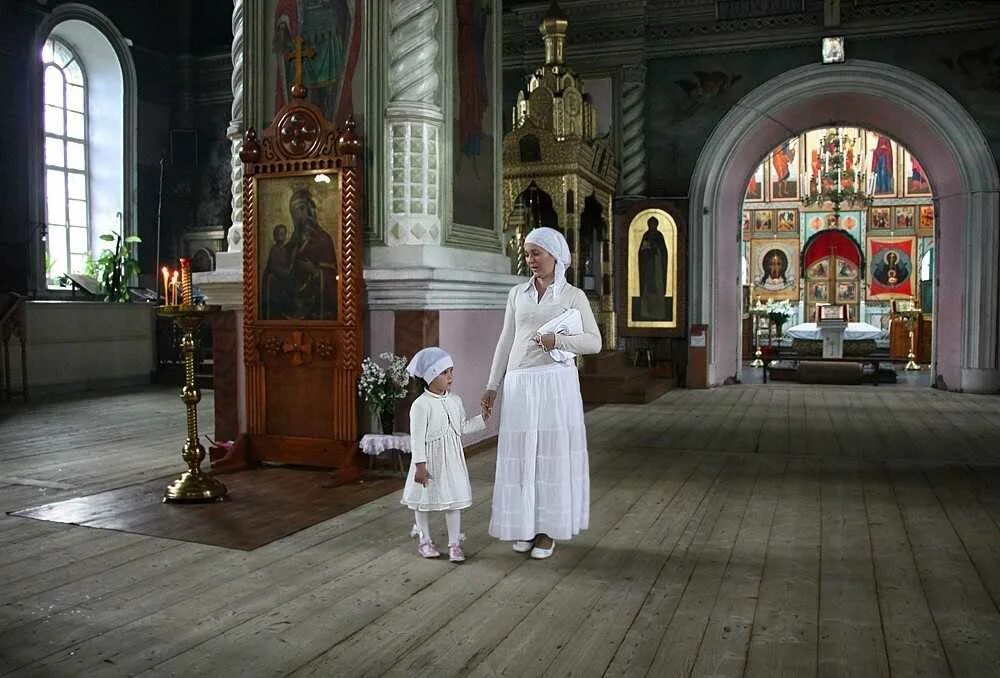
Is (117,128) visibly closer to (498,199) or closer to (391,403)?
(498,199)

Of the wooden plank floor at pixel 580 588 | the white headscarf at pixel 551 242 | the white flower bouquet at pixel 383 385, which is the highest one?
the white headscarf at pixel 551 242

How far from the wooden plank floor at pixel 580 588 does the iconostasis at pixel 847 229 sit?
16.5 m

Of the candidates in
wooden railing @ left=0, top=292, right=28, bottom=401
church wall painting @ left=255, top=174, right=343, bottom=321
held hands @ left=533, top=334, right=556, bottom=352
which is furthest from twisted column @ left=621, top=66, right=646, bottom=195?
held hands @ left=533, top=334, right=556, bottom=352

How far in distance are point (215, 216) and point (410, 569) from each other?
1315cm

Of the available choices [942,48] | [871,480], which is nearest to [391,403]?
[871,480]

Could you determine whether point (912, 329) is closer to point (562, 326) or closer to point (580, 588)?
point (562, 326)

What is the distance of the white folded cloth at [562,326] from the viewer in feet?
13.2

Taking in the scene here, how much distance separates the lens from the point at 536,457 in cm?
409

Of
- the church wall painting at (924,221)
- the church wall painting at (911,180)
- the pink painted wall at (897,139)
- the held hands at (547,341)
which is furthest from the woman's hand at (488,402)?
the church wall painting at (911,180)

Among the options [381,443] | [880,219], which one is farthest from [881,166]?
[381,443]

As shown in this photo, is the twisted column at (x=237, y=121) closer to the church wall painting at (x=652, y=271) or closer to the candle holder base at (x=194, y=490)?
the candle holder base at (x=194, y=490)

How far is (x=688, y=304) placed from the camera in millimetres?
13297

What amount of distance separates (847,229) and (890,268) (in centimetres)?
140

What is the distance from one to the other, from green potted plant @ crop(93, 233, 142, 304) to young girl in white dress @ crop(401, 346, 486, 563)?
10.5 metres
